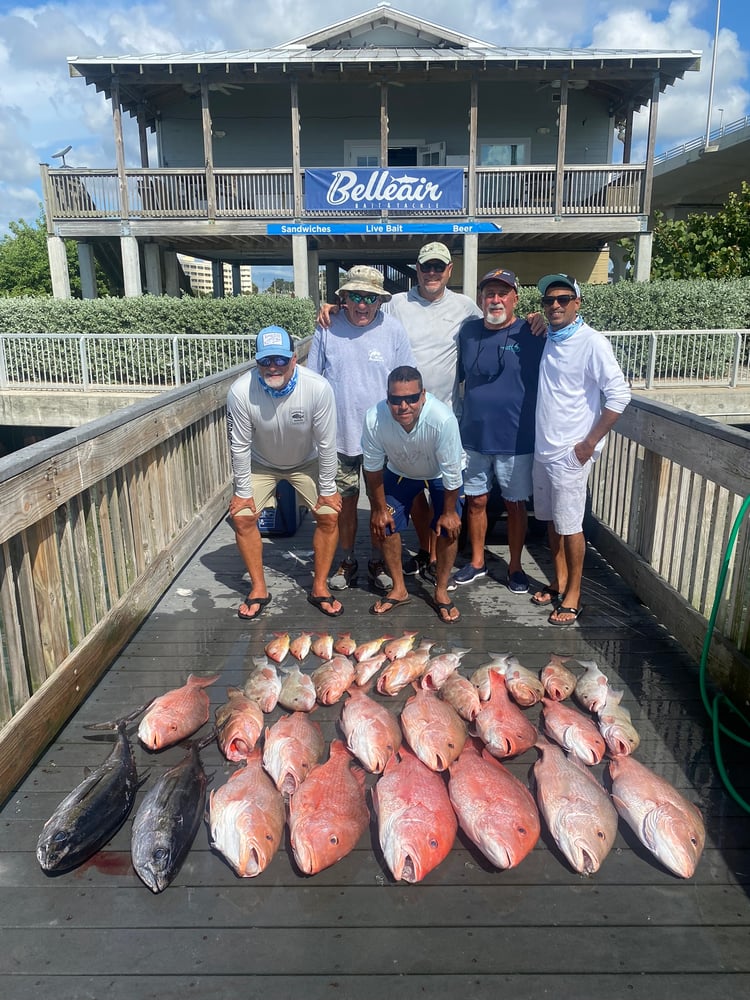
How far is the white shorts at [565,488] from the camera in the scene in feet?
12.3

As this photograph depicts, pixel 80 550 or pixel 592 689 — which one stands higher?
pixel 80 550

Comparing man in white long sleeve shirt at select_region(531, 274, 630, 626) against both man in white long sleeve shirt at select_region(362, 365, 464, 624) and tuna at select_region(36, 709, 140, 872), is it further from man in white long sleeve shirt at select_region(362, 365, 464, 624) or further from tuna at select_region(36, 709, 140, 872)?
tuna at select_region(36, 709, 140, 872)

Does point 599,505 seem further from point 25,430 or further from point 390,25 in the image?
point 390,25

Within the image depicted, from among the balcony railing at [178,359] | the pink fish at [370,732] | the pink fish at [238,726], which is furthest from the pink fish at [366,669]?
the balcony railing at [178,359]

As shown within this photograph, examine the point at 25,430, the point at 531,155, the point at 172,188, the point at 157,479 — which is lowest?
the point at 25,430

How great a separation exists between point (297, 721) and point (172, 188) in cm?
1639

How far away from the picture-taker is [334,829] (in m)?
2.27

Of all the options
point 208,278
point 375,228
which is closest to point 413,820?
point 375,228

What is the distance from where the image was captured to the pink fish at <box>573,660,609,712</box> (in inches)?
119

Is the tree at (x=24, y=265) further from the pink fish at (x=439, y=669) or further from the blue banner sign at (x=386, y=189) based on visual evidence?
the pink fish at (x=439, y=669)

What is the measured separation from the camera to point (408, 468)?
3947 mm

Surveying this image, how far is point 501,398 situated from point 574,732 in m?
1.93

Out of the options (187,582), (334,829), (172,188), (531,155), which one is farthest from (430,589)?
(531,155)

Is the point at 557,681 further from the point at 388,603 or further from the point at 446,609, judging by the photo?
the point at 388,603
